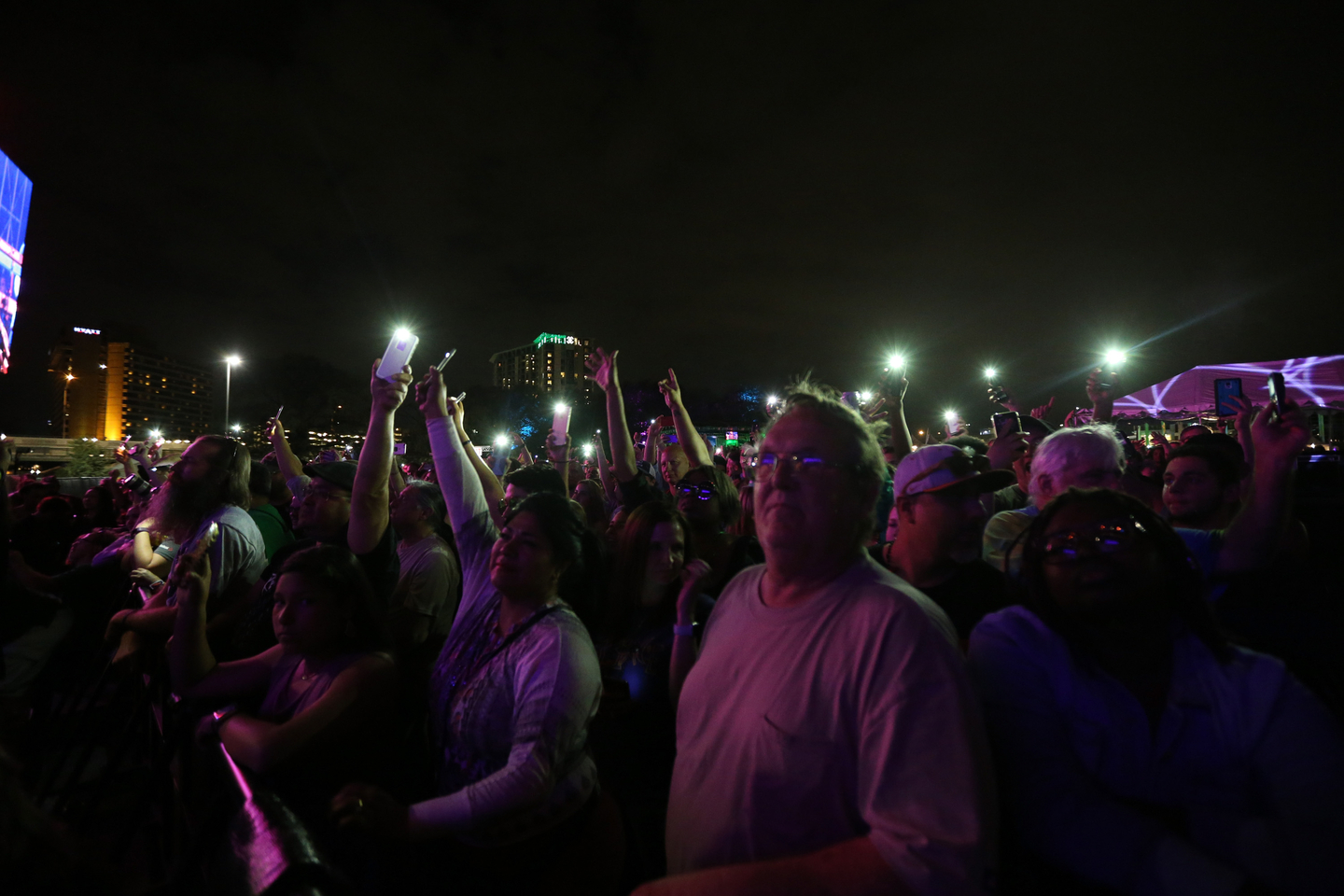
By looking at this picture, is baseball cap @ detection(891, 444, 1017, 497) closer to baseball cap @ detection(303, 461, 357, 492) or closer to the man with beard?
baseball cap @ detection(303, 461, 357, 492)

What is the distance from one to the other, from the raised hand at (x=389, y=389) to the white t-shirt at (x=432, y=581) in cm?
94

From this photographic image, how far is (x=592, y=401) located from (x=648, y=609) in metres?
50.1

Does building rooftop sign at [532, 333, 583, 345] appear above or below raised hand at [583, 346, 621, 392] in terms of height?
above

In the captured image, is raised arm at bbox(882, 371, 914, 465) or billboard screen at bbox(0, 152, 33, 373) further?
billboard screen at bbox(0, 152, 33, 373)

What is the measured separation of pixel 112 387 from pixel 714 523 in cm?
11985

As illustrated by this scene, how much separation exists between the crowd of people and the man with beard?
0.02 m

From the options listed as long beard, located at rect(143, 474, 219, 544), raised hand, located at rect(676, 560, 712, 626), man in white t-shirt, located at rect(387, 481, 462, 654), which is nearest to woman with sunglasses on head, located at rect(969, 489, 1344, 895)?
raised hand, located at rect(676, 560, 712, 626)

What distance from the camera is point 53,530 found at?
6898 millimetres

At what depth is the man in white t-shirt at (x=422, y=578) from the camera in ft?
11.7

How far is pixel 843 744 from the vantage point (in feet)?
4.44

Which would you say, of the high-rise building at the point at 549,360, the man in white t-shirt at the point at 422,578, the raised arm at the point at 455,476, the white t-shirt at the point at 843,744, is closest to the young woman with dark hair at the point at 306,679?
the raised arm at the point at 455,476

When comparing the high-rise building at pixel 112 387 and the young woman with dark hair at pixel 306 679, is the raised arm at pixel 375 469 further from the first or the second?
the high-rise building at pixel 112 387

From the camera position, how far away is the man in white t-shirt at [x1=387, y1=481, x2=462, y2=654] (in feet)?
11.7

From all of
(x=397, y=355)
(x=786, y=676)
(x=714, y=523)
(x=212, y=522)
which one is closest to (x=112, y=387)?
(x=212, y=522)
